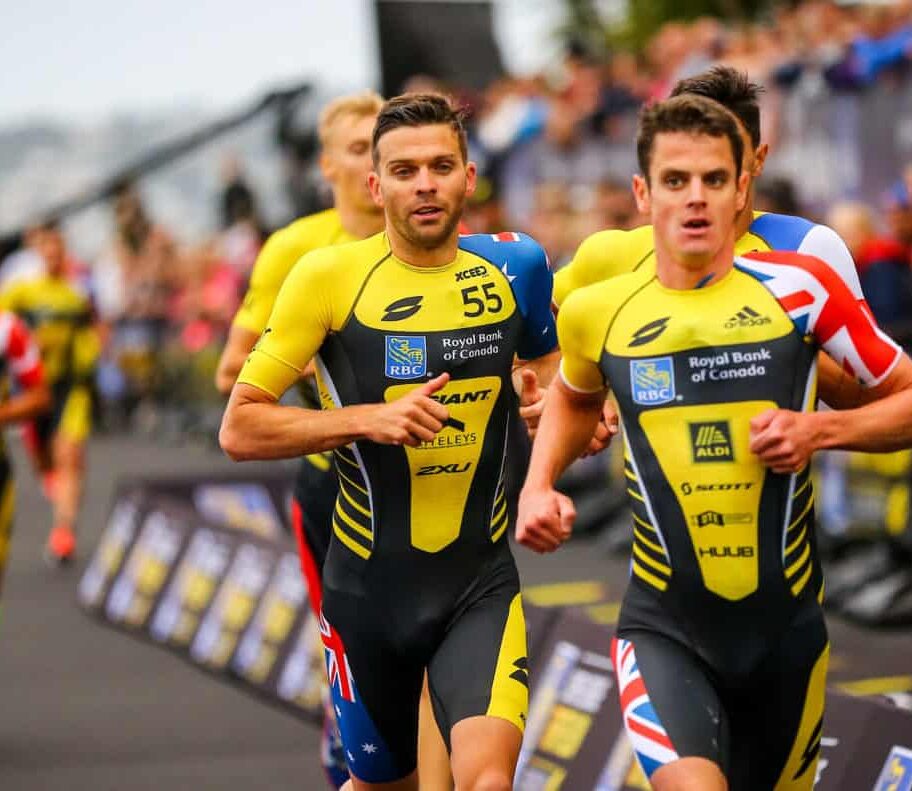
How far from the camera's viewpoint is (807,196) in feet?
40.0

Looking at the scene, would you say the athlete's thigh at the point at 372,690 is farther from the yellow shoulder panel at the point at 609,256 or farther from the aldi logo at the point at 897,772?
the aldi logo at the point at 897,772

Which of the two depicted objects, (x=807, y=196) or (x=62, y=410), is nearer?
(x=807, y=196)

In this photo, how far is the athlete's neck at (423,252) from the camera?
5.13m

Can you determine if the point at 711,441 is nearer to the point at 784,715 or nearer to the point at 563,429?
the point at 563,429

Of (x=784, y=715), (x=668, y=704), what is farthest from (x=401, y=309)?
(x=784, y=715)

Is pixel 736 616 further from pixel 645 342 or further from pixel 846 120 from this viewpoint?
pixel 846 120

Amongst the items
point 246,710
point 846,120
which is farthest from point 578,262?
point 846,120

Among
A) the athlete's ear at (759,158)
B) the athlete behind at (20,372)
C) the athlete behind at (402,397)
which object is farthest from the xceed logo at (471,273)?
the athlete behind at (20,372)

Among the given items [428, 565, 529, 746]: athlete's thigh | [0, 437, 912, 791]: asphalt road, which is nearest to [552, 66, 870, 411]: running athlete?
[428, 565, 529, 746]: athlete's thigh

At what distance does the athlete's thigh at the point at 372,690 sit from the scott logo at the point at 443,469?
412 mm

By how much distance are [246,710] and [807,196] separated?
5.46m

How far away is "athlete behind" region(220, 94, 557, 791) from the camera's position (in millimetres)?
5008

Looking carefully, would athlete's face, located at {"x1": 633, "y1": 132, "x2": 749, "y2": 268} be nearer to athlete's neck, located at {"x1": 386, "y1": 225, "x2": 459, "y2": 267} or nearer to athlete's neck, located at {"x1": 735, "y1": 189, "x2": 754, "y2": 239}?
athlete's neck, located at {"x1": 735, "y1": 189, "x2": 754, "y2": 239}

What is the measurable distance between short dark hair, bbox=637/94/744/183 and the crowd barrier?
1724mm
